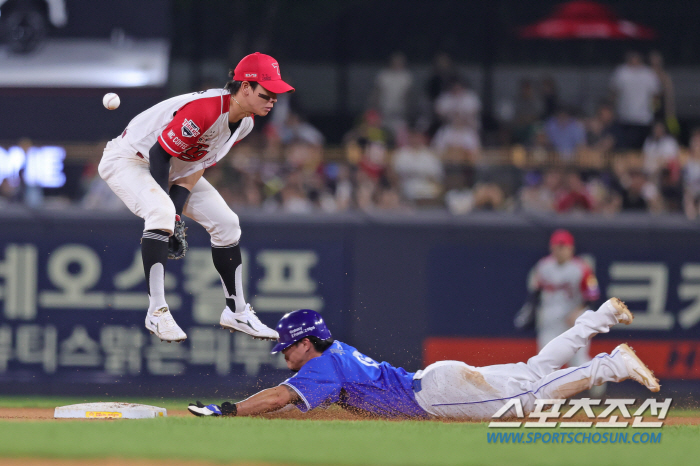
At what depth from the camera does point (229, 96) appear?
24.5 feet

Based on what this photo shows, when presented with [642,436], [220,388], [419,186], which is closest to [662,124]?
[419,186]

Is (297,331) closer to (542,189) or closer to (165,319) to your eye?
(165,319)

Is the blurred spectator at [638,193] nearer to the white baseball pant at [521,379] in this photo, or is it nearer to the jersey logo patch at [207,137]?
the white baseball pant at [521,379]

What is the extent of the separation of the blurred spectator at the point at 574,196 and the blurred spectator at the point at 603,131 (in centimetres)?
131

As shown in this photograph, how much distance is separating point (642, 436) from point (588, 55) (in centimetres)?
1128

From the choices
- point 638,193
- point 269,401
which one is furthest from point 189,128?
point 638,193

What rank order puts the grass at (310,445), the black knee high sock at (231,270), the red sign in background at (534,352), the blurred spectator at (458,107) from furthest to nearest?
the blurred spectator at (458,107) < the red sign in background at (534,352) < the black knee high sock at (231,270) < the grass at (310,445)

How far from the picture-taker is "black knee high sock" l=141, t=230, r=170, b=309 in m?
7.45

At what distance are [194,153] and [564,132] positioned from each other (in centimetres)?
812

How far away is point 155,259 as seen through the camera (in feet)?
24.6

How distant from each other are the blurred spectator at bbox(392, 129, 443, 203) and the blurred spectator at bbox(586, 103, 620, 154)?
2.34 m

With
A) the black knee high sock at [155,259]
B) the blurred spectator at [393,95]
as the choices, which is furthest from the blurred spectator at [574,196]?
the black knee high sock at [155,259]

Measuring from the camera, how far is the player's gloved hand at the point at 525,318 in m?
11.6

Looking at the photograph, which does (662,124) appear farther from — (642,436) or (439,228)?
(642,436)
